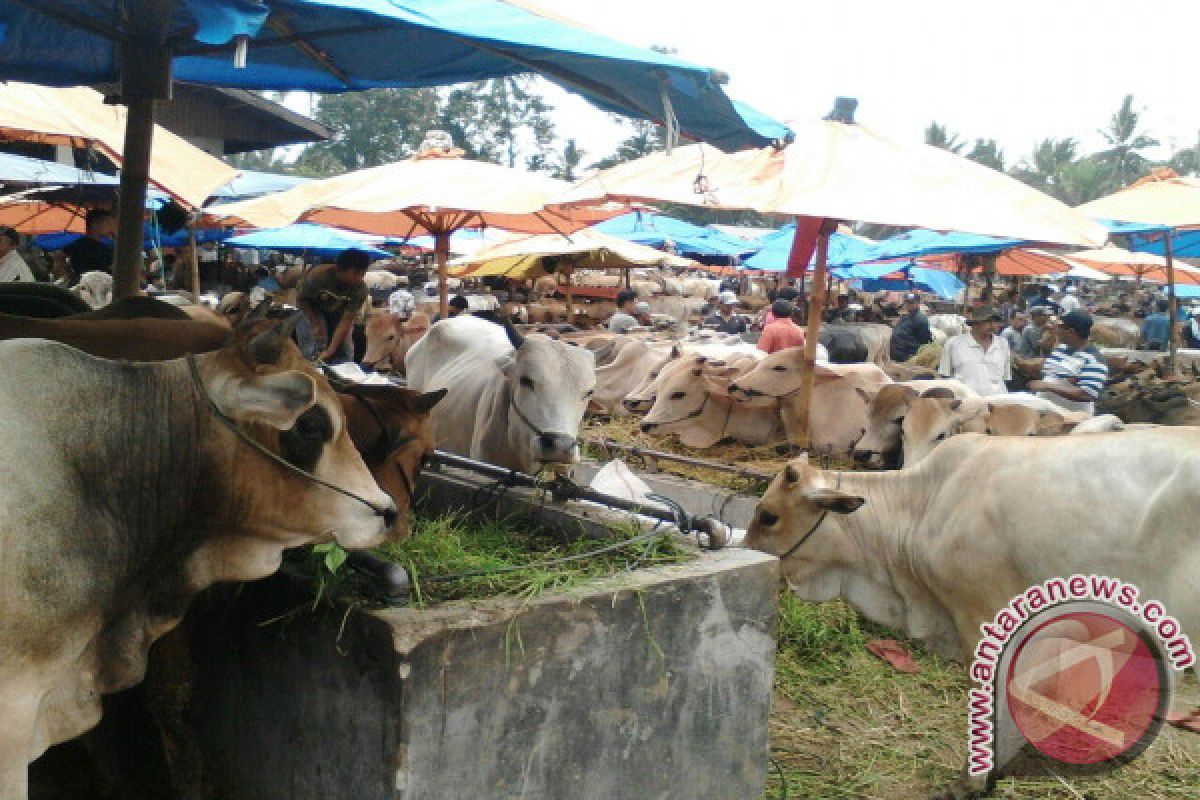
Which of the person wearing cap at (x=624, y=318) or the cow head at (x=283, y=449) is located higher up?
the cow head at (x=283, y=449)

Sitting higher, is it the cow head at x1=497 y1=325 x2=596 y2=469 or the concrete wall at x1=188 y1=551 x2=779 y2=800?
the cow head at x1=497 y1=325 x2=596 y2=469

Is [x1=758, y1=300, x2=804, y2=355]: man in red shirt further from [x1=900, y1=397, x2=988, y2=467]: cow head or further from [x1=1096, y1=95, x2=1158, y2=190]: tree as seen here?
[x1=1096, y1=95, x2=1158, y2=190]: tree

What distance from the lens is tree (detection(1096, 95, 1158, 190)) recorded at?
249 ft

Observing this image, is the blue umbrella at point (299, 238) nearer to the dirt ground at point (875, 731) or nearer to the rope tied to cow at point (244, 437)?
the dirt ground at point (875, 731)

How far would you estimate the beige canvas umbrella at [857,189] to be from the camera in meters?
5.48

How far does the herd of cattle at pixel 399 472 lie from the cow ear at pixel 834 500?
13 mm

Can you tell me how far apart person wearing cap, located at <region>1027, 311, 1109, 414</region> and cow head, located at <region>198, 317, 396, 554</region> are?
6.96m

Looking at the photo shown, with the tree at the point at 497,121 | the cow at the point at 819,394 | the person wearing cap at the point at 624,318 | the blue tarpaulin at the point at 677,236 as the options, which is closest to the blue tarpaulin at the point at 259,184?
the person wearing cap at the point at 624,318

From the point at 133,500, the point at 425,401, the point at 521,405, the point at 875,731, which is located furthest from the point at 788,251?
the point at 133,500

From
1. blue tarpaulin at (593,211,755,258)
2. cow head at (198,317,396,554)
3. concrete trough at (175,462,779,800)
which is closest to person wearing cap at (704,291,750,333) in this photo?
blue tarpaulin at (593,211,755,258)

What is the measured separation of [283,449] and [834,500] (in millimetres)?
2840

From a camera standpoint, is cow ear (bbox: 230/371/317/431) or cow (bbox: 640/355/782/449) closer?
cow ear (bbox: 230/371/317/431)

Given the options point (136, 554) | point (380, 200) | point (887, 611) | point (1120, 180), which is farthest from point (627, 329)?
point (1120, 180)

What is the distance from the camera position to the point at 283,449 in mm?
2432
